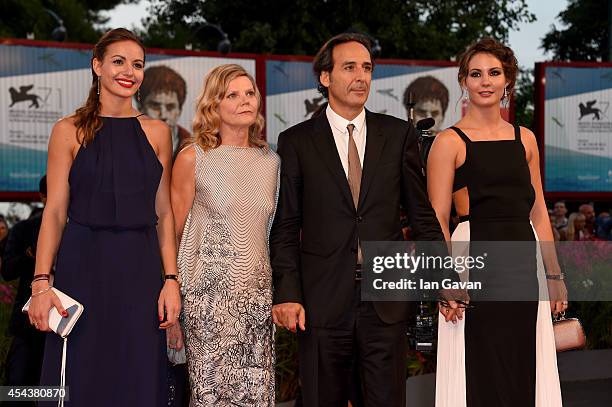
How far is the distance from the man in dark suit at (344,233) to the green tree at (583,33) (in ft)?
115

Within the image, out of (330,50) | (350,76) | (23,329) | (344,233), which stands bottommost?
(23,329)

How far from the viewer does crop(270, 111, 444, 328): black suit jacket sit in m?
4.69

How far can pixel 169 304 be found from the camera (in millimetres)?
4676

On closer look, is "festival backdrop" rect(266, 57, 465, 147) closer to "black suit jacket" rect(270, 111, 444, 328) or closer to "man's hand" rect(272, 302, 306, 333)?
"black suit jacket" rect(270, 111, 444, 328)

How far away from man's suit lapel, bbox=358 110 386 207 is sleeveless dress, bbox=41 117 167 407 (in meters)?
1.08

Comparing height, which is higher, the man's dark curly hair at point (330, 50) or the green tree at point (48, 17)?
the green tree at point (48, 17)

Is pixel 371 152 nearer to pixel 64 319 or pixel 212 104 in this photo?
pixel 212 104

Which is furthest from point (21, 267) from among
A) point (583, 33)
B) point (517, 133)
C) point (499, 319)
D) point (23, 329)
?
point (583, 33)

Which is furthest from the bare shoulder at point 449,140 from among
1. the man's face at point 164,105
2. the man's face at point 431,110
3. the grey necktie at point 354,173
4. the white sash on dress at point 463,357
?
the man's face at point 431,110

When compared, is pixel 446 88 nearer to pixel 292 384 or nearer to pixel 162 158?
pixel 292 384

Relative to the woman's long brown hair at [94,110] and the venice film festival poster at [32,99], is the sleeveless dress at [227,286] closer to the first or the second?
the woman's long brown hair at [94,110]

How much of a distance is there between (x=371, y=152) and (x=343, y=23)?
2604 cm

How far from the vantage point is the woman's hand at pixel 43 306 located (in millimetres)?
4496

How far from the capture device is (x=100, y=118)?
189 inches
